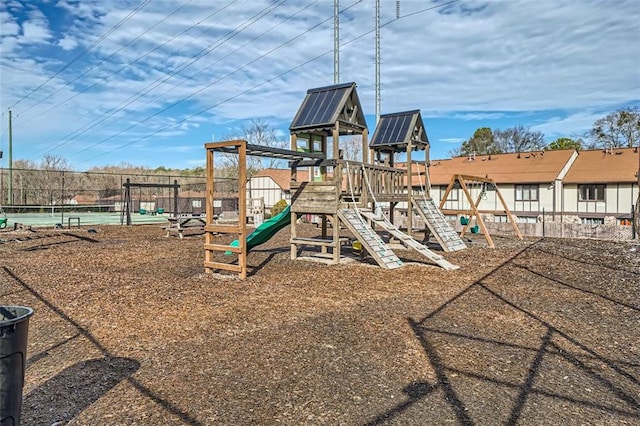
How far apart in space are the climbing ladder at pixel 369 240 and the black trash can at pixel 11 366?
771cm

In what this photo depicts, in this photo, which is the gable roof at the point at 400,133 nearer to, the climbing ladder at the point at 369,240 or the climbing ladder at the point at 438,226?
the climbing ladder at the point at 438,226

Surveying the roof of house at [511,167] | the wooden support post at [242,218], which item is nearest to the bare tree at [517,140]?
the roof of house at [511,167]

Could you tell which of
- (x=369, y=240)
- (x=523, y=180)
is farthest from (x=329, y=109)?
(x=523, y=180)

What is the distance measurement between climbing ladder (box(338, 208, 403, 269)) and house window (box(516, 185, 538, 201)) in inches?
971

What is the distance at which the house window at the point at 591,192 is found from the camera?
95.8 feet

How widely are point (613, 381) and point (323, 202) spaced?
25.2 ft

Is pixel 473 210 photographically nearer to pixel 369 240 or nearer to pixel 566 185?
pixel 369 240

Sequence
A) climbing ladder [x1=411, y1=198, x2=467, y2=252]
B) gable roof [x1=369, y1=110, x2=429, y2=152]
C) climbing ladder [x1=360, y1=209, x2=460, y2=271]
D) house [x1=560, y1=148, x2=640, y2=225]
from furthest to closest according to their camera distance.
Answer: house [x1=560, y1=148, x2=640, y2=225] → gable roof [x1=369, y1=110, x2=429, y2=152] → climbing ladder [x1=411, y1=198, x2=467, y2=252] → climbing ladder [x1=360, y1=209, x2=460, y2=271]

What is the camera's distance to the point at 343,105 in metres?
11.3

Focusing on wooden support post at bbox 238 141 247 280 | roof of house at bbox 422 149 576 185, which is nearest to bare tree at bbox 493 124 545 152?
roof of house at bbox 422 149 576 185

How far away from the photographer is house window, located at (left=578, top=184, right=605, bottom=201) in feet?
95.8

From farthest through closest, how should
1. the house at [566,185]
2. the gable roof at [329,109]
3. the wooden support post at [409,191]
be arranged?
the house at [566,185], the wooden support post at [409,191], the gable roof at [329,109]

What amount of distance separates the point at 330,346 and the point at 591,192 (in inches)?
1216

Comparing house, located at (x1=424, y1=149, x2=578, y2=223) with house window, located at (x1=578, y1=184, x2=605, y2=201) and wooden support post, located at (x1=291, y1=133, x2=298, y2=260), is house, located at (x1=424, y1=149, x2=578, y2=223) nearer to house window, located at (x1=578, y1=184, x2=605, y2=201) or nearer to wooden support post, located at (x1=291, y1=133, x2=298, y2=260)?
house window, located at (x1=578, y1=184, x2=605, y2=201)
